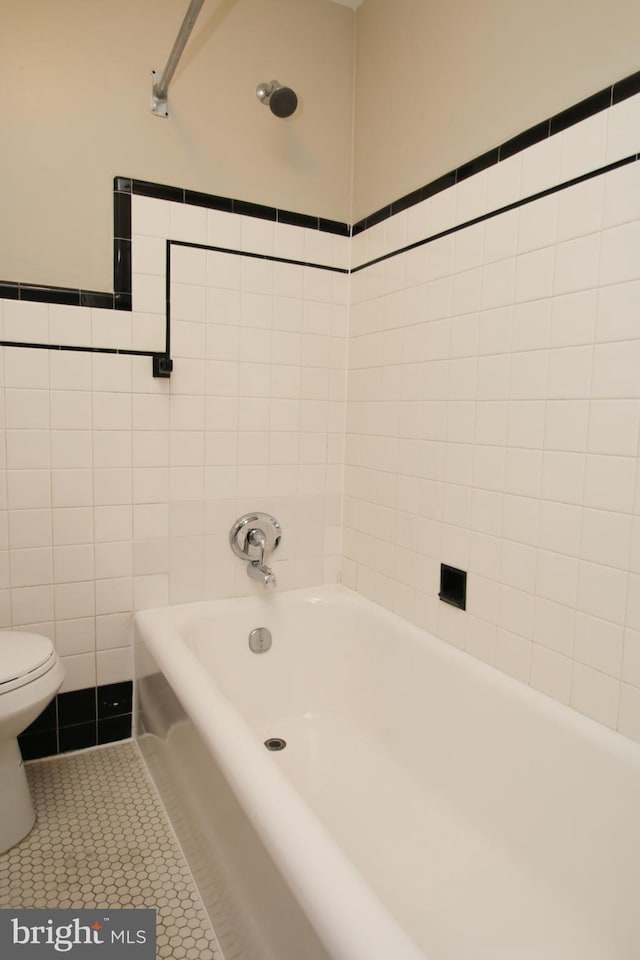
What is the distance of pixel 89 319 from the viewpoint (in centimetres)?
172

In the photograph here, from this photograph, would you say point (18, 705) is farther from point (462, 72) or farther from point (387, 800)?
point (462, 72)

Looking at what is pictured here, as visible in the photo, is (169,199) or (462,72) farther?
(169,199)

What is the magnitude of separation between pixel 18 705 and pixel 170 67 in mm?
1823

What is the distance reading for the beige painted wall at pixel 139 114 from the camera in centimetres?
161

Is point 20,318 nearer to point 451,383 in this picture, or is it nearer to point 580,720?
point 451,383

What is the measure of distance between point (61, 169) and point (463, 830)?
2155mm

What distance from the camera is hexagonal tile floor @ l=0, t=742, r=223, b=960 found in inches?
50.1

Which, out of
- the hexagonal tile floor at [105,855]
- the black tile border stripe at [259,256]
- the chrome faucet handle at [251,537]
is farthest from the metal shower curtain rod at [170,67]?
the hexagonal tile floor at [105,855]

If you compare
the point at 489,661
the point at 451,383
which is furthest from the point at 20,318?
the point at 489,661

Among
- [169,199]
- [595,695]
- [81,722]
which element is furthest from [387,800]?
[169,199]

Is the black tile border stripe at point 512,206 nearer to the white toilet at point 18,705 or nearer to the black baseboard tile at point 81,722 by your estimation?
the white toilet at point 18,705

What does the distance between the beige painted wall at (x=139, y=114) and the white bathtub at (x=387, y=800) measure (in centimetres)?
126

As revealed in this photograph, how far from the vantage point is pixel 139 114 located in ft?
Answer: 5.72

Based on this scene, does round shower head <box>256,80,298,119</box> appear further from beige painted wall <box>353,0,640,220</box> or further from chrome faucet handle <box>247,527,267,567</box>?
chrome faucet handle <box>247,527,267,567</box>
